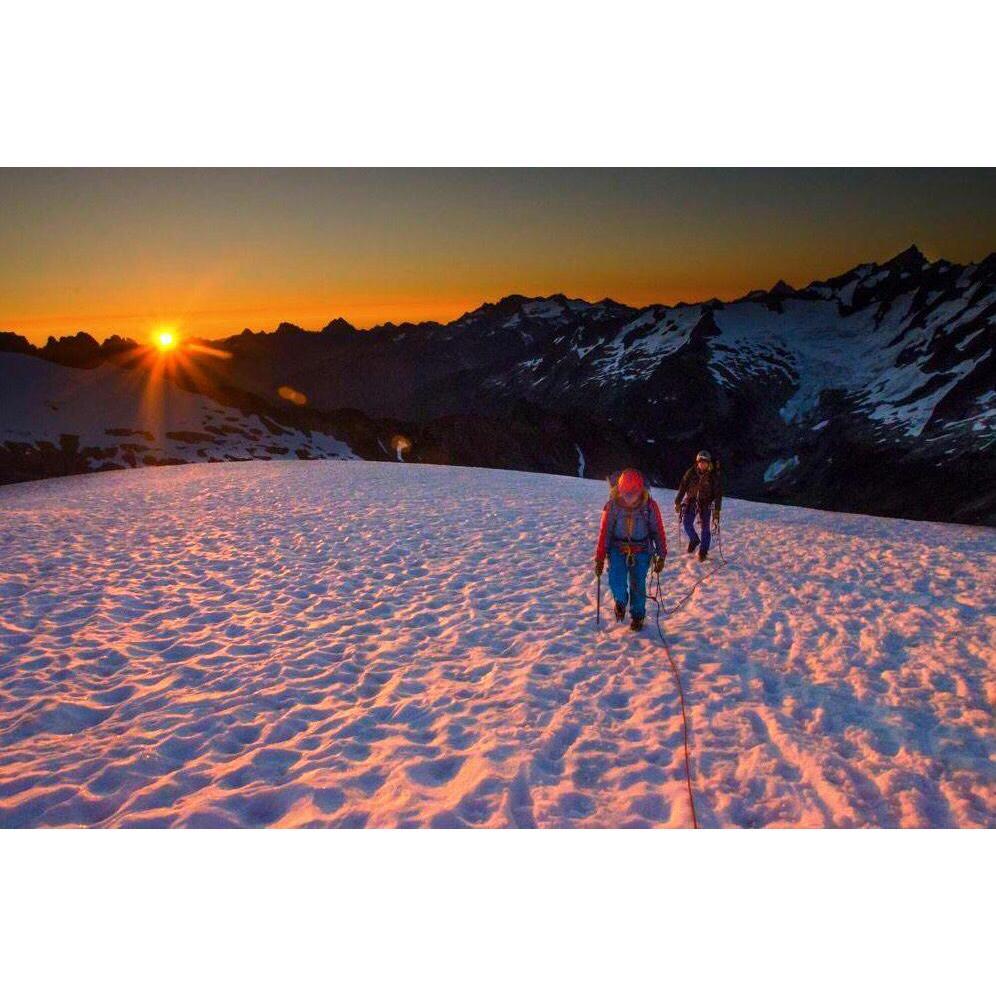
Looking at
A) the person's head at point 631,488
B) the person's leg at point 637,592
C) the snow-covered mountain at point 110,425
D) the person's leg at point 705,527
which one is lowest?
the person's leg at point 637,592

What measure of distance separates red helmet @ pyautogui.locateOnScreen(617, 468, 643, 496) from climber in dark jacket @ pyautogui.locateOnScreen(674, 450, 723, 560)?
3.73m

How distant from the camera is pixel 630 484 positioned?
306 inches

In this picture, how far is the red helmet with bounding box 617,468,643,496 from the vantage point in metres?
7.69

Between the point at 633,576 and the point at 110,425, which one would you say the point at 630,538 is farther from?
the point at 110,425

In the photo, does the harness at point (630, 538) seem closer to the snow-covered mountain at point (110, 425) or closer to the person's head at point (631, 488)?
the person's head at point (631, 488)

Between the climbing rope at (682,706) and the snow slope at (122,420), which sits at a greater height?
the snow slope at (122,420)

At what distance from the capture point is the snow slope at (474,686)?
A: 4.89m

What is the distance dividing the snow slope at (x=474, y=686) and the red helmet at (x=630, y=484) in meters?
2.02

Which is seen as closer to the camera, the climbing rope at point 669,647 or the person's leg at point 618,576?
the climbing rope at point 669,647

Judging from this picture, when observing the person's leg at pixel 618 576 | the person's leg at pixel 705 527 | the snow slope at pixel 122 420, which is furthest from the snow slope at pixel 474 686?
the snow slope at pixel 122 420

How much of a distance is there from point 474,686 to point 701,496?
6.85 metres

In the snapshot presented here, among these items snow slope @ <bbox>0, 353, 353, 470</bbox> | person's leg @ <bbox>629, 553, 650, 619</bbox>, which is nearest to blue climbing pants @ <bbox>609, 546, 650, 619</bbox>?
person's leg @ <bbox>629, 553, 650, 619</bbox>

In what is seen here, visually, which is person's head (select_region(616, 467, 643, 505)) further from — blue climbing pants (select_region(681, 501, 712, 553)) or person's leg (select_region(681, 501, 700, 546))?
person's leg (select_region(681, 501, 700, 546))

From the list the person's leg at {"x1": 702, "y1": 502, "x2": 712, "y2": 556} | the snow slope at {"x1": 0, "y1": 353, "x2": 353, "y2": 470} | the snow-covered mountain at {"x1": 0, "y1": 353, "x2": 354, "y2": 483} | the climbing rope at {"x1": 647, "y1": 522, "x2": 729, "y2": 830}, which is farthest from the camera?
the snow slope at {"x1": 0, "y1": 353, "x2": 353, "y2": 470}
